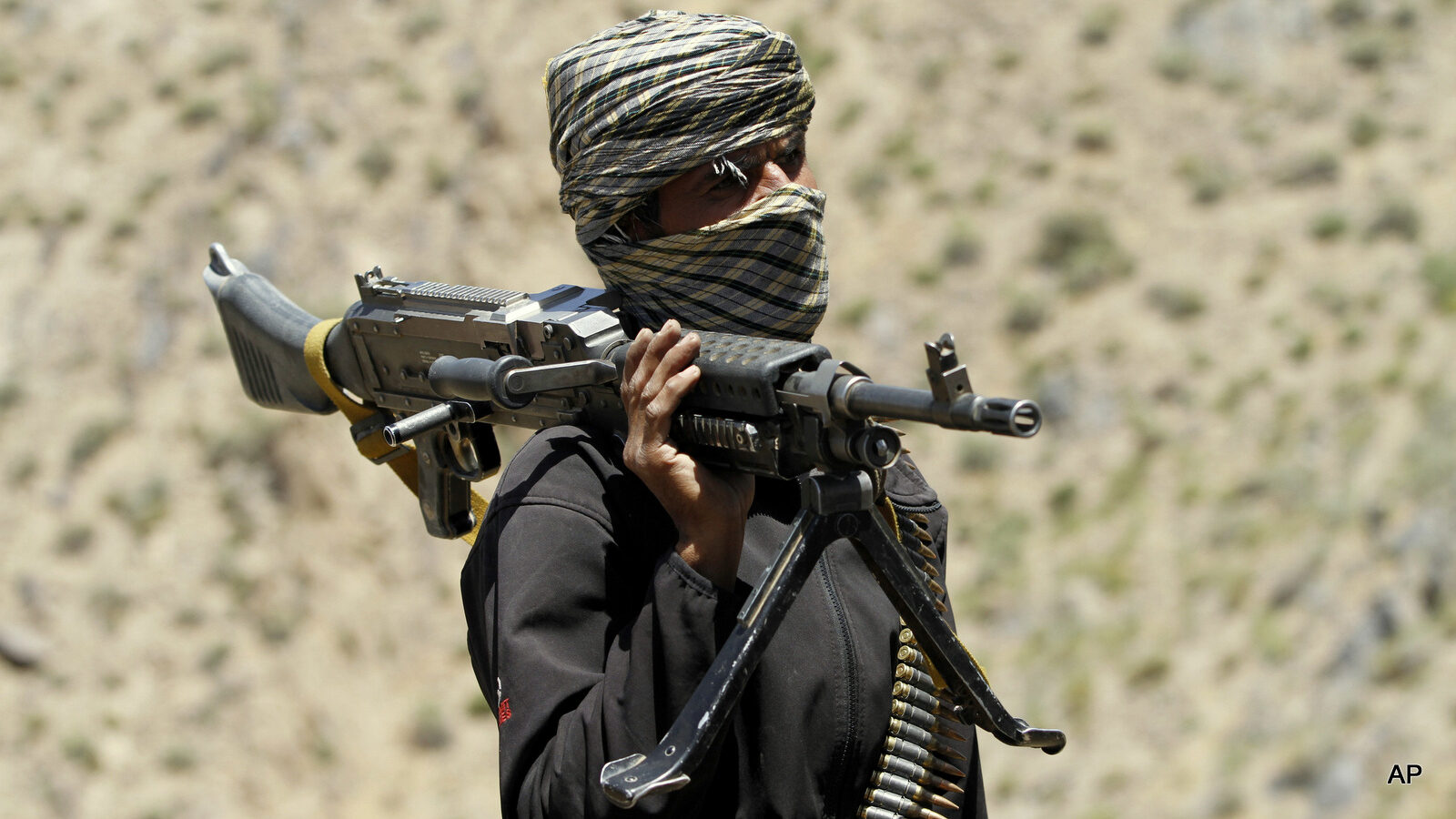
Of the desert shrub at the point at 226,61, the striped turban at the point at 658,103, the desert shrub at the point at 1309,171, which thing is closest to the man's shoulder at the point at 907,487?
the striped turban at the point at 658,103

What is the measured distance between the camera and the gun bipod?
186 cm

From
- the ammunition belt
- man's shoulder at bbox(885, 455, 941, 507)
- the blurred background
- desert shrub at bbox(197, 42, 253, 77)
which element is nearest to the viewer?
the ammunition belt

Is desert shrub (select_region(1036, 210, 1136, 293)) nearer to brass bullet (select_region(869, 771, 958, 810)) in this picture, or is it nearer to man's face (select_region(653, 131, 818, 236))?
man's face (select_region(653, 131, 818, 236))

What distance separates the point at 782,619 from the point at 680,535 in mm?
217

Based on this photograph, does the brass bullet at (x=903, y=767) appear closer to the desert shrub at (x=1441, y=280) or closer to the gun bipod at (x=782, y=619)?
the gun bipod at (x=782, y=619)

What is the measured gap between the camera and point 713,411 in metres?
2.03

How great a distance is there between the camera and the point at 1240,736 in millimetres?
8516

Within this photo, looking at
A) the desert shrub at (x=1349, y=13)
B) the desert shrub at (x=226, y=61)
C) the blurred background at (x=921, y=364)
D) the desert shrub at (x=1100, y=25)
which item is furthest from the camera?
the desert shrub at (x=226, y=61)

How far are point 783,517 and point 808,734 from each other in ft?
1.33

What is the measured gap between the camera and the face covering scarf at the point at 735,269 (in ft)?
7.82

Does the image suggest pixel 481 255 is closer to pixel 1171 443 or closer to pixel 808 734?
pixel 1171 443

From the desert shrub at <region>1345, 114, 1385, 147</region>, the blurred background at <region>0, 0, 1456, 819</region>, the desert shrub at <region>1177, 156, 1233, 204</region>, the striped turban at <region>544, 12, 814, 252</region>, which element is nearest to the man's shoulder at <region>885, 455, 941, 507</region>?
the striped turban at <region>544, 12, 814, 252</region>

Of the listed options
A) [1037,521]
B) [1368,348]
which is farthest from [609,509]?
[1368,348]

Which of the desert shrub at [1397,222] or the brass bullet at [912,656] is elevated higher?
the desert shrub at [1397,222]
